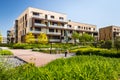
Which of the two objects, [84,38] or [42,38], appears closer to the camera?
[42,38]

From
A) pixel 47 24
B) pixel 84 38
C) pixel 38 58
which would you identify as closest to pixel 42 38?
pixel 47 24

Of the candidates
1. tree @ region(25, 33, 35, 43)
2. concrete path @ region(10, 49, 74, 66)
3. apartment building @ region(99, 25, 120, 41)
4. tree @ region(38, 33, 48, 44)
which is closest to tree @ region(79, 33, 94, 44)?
apartment building @ region(99, 25, 120, 41)

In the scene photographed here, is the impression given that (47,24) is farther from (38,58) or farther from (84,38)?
(38,58)

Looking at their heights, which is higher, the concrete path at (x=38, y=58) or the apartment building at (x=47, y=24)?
the apartment building at (x=47, y=24)

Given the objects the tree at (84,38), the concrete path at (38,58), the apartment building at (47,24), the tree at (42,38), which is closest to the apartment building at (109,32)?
the tree at (84,38)

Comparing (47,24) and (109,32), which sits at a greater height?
(47,24)

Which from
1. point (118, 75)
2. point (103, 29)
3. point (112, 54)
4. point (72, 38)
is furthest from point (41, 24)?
point (118, 75)

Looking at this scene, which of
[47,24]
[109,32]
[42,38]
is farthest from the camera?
[109,32]

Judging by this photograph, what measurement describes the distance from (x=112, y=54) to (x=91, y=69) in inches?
434

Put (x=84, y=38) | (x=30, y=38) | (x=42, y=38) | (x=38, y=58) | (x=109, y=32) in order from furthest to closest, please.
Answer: (x=109, y=32) → (x=84, y=38) → (x=42, y=38) → (x=30, y=38) → (x=38, y=58)

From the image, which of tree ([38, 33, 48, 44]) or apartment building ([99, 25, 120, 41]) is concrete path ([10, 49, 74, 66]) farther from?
apartment building ([99, 25, 120, 41])

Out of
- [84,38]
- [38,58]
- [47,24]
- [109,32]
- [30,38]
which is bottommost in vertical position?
[38,58]

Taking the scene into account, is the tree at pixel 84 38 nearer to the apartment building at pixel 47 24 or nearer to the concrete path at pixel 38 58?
the apartment building at pixel 47 24

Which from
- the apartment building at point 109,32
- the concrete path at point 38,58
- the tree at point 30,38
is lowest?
the concrete path at point 38,58
